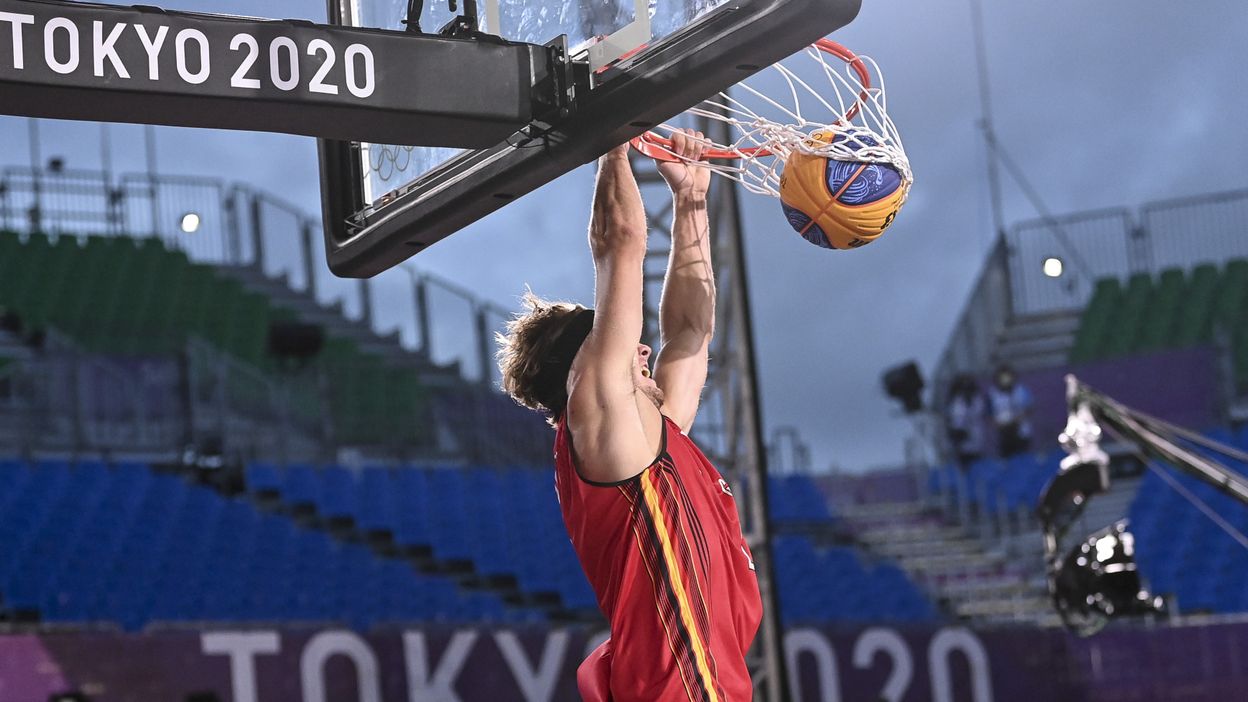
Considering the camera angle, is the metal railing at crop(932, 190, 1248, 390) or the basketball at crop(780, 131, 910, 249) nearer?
the basketball at crop(780, 131, 910, 249)

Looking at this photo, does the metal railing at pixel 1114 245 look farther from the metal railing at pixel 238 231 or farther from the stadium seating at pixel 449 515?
the stadium seating at pixel 449 515

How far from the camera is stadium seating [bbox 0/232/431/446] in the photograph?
14805mm

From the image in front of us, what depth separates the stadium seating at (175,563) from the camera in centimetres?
1076

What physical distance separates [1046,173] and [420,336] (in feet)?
39.2

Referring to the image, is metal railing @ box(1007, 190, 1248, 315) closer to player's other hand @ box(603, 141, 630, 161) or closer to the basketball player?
the basketball player

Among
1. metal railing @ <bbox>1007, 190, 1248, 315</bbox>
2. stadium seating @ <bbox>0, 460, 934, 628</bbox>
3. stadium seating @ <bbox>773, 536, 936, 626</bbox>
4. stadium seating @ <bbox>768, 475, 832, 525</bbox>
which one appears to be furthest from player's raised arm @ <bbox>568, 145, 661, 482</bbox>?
metal railing @ <bbox>1007, 190, 1248, 315</bbox>

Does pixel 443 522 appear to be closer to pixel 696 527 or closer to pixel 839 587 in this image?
pixel 839 587

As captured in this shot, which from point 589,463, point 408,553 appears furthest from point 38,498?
point 589,463

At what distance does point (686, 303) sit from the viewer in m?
4.16

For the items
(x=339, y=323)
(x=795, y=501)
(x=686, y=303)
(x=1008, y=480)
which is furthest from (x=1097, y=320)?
(x=686, y=303)

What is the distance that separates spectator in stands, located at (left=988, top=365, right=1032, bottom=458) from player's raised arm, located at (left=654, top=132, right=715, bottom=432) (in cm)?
1241

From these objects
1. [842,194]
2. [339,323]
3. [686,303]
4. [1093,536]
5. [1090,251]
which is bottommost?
[1093,536]

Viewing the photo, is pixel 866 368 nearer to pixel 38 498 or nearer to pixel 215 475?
pixel 215 475

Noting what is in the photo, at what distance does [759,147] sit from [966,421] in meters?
13.1
